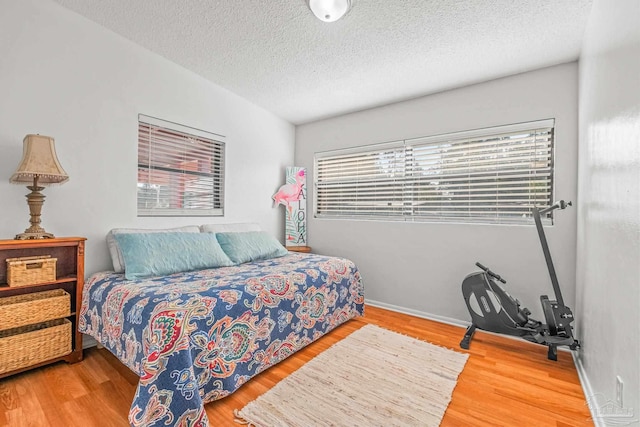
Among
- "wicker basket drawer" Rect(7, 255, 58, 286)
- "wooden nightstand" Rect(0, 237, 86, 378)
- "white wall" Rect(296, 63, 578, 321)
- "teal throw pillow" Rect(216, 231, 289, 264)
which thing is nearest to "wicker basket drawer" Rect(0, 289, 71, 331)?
"wooden nightstand" Rect(0, 237, 86, 378)

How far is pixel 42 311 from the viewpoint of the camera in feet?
6.12

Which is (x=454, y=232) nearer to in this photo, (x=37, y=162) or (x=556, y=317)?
(x=556, y=317)

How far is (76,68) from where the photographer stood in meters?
2.21

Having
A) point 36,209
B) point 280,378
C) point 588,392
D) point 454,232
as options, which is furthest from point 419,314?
point 36,209

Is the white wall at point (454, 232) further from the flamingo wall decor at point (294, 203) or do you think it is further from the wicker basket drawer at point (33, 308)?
the wicker basket drawer at point (33, 308)

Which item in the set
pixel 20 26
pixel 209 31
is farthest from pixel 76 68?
pixel 209 31

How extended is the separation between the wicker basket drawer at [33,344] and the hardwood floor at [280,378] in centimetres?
12

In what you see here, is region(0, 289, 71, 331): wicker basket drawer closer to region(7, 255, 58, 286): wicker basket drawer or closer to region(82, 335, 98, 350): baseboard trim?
region(7, 255, 58, 286): wicker basket drawer

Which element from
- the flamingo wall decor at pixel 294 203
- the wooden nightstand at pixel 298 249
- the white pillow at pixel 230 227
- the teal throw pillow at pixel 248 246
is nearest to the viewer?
the teal throw pillow at pixel 248 246

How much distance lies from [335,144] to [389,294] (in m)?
2.12

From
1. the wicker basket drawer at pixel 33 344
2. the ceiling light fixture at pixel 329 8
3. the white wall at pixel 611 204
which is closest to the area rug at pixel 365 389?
the white wall at pixel 611 204

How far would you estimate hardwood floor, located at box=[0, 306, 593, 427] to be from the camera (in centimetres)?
152

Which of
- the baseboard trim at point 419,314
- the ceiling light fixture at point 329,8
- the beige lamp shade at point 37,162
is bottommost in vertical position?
the baseboard trim at point 419,314

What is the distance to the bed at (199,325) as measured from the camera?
1.34 m
